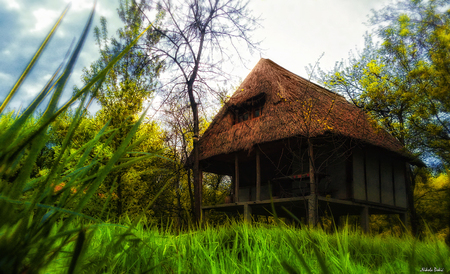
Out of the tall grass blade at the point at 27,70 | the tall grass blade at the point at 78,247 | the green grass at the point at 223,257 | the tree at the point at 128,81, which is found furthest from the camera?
the tree at the point at 128,81

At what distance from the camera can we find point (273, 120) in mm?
9898

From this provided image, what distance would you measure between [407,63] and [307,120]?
6.77 metres

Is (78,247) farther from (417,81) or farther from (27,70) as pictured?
(417,81)

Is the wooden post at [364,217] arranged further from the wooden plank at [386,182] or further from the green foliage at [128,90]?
the green foliage at [128,90]

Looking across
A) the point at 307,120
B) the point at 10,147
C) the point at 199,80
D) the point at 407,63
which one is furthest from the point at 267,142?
the point at 10,147

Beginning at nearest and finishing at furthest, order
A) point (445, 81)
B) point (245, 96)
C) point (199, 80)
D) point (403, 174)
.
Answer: point (445, 81), point (199, 80), point (245, 96), point (403, 174)

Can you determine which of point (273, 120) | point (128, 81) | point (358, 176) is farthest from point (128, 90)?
point (358, 176)

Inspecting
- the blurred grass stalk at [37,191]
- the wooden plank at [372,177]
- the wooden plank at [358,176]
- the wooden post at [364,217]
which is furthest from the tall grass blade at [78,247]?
the wooden plank at [372,177]

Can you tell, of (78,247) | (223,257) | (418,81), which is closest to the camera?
(78,247)

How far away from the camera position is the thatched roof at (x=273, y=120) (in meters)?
9.34

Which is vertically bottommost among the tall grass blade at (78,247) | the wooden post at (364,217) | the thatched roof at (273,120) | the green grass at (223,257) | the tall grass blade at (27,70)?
the wooden post at (364,217)

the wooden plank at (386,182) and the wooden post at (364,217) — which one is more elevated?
the wooden plank at (386,182)

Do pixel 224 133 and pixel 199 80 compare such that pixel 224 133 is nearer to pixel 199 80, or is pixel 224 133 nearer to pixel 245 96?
pixel 245 96

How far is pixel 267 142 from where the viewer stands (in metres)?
9.59
